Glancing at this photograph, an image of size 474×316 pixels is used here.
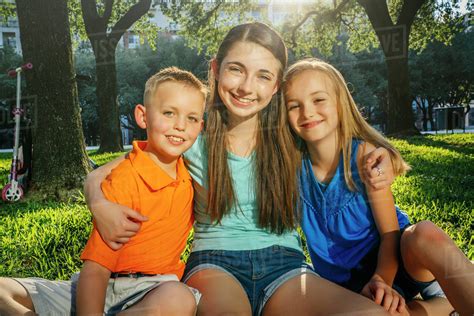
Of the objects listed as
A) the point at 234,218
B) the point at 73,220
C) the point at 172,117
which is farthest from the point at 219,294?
the point at 73,220

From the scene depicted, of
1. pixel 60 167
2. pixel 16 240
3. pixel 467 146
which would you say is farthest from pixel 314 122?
pixel 467 146

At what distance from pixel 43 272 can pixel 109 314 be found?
108 centimetres

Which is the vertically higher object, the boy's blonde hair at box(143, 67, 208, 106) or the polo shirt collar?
the boy's blonde hair at box(143, 67, 208, 106)

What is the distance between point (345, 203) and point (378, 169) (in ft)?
0.49

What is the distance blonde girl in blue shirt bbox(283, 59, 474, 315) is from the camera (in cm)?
145

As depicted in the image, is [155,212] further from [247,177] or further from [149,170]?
[247,177]


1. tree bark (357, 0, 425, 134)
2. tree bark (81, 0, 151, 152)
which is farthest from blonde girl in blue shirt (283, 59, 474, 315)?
tree bark (357, 0, 425, 134)

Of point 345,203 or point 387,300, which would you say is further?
point 345,203

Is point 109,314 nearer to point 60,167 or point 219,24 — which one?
point 60,167

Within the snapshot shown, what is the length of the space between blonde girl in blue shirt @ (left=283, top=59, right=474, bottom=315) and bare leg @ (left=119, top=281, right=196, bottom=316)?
50 centimetres

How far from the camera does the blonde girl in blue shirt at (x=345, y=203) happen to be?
1445 millimetres

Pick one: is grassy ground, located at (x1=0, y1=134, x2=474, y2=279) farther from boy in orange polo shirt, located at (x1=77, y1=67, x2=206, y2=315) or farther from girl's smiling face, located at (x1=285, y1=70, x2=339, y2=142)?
girl's smiling face, located at (x1=285, y1=70, x2=339, y2=142)

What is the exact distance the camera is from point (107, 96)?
6363 millimetres

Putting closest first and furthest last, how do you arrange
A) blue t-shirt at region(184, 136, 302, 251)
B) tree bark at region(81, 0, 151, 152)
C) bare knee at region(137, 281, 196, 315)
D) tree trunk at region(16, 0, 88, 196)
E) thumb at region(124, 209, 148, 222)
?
bare knee at region(137, 281, 196, 315) < thumb at region(124, 209, 148, 222) < blue t-shirt at region(184, 136, 302, 251) < tree trunk at region(16, 0, 88, 196) < tree bark at region(81, 0, 151, 152)
